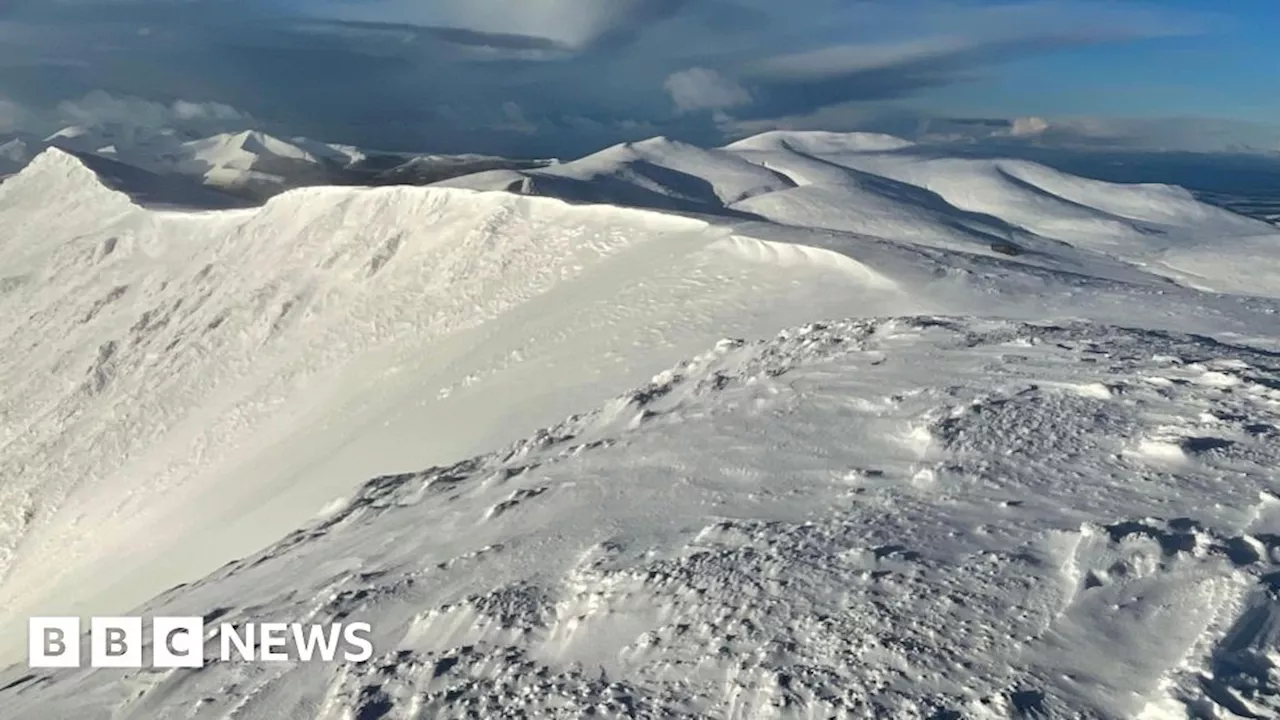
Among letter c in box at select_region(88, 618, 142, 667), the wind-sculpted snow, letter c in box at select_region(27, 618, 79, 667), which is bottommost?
letter c in box at select_region(27, 618, 79, 667)

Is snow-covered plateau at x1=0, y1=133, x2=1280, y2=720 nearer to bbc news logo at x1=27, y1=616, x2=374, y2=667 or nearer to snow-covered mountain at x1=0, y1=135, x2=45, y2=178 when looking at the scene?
bbc news logo at x1=27, y1=616, x2=374, y2=667

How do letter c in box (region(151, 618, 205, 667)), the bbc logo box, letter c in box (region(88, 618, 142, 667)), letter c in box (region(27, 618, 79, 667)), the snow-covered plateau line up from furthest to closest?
letter c in box (region(27, 618, 79, 667))
letter c in box (region(88, 618, 142, 667))
the bbc logo box
letter c in box (region(151, 618, 205, 667))
the snow-covered plateau

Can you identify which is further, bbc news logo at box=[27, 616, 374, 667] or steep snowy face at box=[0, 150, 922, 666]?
steep snowy face at box=[0, 150, 922, 666]

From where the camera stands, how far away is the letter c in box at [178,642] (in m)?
10.2

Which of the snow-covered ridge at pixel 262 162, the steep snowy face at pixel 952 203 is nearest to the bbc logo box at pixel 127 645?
the steep snowy face at pixel 952 203

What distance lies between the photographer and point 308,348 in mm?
31641

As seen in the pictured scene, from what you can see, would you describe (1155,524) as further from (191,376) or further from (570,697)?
(191,376)

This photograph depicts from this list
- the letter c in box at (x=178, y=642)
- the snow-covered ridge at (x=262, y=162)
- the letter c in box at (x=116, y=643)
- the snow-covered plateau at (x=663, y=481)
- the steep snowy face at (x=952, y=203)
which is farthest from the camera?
the snow-covered ridge at (x=262, y=162)

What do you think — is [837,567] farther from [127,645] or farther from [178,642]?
[127,645]

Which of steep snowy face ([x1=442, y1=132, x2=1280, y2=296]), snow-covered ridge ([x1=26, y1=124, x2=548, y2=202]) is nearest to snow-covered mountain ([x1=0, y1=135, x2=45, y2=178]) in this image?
snow-covered ridge ([x1=26, y1=124, x2=548, y2=202])

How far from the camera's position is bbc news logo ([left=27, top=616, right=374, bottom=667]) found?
962 cm

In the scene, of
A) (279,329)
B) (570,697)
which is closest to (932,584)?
(570,697)

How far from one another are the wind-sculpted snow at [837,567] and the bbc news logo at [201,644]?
0.22 meters

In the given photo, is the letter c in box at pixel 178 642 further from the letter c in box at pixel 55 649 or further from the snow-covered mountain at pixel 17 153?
the snow-covered mountain at pixel 17 153
